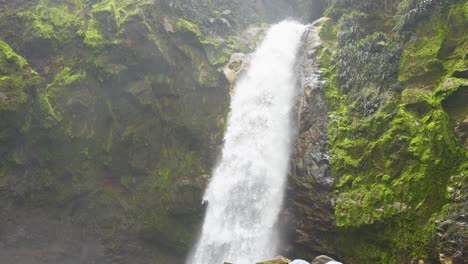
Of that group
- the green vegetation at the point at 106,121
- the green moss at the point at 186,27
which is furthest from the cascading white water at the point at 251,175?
the green moss at the point at 186,27

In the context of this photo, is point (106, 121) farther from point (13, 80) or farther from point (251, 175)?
point (251, 175)

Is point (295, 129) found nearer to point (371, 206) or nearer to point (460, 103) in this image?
point (371, 206)

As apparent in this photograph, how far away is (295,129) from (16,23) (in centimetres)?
1435

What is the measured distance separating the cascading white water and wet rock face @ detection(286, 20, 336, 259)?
0.93 m

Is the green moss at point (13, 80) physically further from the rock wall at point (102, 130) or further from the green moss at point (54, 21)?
the green moss at point (54, 21)

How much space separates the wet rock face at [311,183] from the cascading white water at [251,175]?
935 millimetres

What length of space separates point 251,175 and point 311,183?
3.48m

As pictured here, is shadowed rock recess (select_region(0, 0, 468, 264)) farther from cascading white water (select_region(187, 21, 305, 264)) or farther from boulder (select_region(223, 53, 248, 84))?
cascading white water (select_region(187, 21, 305, 264))

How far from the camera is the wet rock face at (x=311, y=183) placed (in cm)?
1266

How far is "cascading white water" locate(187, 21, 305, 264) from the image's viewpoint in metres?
14.7

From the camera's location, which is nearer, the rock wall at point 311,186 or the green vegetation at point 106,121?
the rock wall at point 311,186

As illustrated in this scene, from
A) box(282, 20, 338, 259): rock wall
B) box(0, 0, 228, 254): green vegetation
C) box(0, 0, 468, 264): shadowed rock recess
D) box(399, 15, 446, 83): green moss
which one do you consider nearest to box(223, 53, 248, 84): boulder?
box(0, 0, 468, 264): shadowed rock recess

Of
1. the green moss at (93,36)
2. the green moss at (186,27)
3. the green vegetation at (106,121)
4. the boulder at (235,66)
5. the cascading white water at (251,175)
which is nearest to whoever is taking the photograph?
the green vegetation at (106,121)

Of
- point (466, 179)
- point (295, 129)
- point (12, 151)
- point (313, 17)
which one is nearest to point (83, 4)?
point (12, 151)
